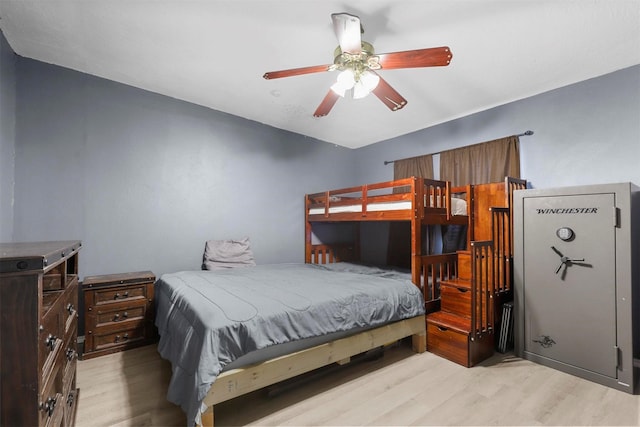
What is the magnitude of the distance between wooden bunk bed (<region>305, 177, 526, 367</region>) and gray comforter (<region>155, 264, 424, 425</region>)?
1.02ft

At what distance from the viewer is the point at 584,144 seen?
105 inches

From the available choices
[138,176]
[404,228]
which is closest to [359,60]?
[138,176]

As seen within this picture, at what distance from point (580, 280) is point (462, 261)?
0.86 m

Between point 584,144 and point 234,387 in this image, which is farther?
point 584,144

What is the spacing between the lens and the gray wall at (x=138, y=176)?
2480 millimetres

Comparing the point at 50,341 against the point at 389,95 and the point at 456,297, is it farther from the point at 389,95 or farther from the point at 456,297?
the point at 456,297

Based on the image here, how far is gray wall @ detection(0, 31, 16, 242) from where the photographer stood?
7.02ft

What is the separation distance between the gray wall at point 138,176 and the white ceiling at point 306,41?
0.95ft

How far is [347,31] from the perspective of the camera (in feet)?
5.32

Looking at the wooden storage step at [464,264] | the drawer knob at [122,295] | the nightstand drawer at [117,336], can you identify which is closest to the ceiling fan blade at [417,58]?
the wooden storage step at [464,264]

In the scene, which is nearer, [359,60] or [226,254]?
[359,60]

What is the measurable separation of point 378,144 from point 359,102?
1540mm

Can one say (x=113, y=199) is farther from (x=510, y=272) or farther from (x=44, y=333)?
(x=510, y=272)

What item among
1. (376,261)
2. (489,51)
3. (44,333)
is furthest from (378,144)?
(44,333)
